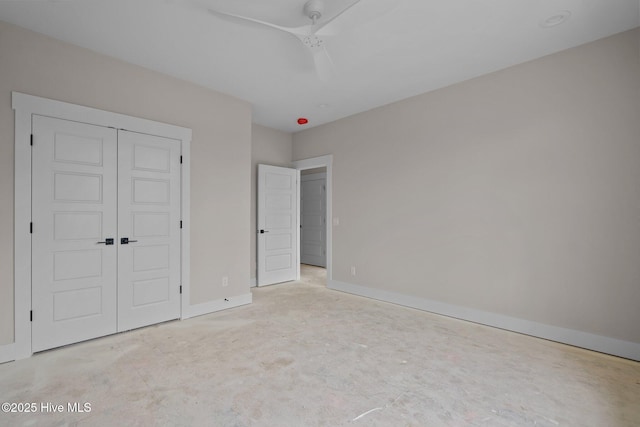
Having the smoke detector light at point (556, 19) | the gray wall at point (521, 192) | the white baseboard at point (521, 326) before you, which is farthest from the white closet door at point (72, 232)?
the smoke detector light at point (556, 19)

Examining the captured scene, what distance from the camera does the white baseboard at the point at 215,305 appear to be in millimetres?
3557

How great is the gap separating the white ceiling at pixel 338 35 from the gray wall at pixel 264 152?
Result: 1.54 meters

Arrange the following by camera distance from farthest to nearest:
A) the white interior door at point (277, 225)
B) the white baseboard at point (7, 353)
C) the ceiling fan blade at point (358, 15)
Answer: the white interior door at point (277, 225)
the white baseboard at point (7, 353)
the ceiling fan blade at point (358, 15)

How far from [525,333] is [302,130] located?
14.7 feet

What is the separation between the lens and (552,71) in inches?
115

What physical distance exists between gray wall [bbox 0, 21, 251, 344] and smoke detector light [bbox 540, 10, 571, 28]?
11.1 ft

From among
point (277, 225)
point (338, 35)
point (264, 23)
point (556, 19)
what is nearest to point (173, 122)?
point (264, 23)

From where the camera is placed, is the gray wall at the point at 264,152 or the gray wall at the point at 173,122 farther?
the gray wall at the point at 264,152

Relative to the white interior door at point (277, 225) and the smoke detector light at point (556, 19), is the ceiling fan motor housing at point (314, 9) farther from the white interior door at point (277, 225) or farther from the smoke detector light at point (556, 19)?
the white interior door at point (277, 225)

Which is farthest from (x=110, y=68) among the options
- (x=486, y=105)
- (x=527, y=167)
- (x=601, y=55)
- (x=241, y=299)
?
(x=601, y=55)

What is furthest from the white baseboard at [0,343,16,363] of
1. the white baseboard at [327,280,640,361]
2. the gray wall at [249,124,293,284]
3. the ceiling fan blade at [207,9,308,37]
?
the white baseboard at [327,280,640,361]

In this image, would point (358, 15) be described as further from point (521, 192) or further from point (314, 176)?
point (314, 176)

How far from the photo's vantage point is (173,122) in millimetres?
3471

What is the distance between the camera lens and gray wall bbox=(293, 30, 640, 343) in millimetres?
2604
